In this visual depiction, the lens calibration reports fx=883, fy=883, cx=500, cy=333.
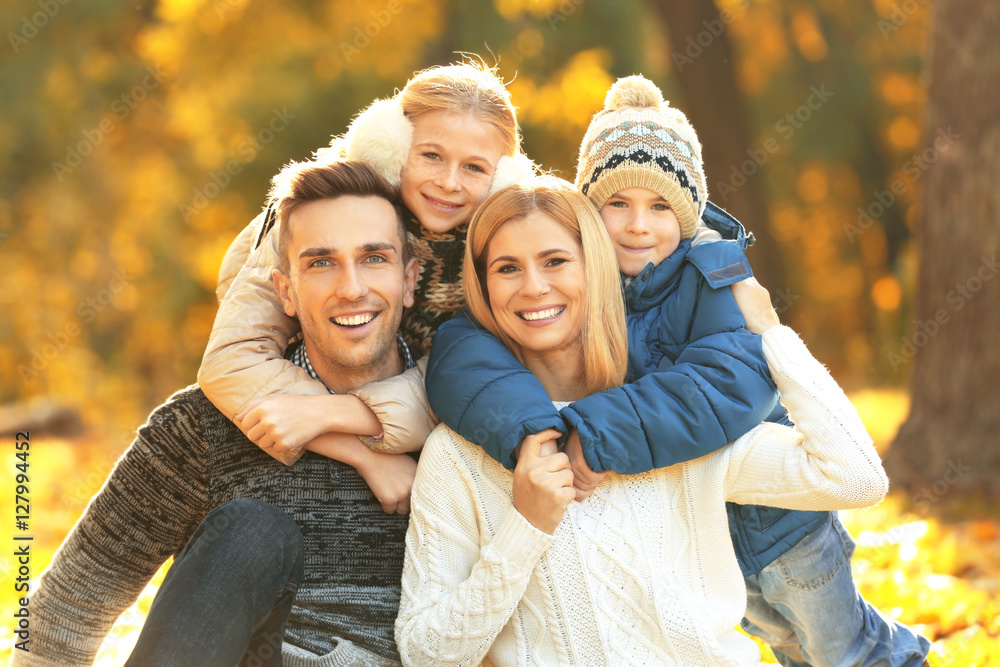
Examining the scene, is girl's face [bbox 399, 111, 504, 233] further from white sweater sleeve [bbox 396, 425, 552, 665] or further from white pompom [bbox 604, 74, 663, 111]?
white sweater sleeve [bbox 396, 425, 552, 665]

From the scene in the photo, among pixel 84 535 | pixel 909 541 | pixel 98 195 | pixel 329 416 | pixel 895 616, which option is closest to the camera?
pixel 329 416

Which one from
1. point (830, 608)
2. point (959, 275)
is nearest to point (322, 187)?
point (830, 608)

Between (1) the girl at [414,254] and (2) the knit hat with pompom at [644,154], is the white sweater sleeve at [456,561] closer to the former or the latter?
(1) the girl at [414,254]

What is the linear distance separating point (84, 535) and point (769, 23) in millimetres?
16567

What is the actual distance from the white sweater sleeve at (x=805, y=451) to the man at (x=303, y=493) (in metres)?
1.00

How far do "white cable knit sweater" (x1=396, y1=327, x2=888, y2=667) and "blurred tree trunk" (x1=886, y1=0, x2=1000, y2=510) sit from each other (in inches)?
134

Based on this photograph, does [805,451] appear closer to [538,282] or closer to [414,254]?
[538,282]

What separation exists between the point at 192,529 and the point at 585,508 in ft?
4.14

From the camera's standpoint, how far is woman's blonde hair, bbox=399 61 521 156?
10.2ft

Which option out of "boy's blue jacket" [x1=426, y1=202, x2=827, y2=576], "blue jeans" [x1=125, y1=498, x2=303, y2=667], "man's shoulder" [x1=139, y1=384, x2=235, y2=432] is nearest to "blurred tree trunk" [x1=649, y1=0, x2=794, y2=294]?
"boy's blue jacket" [x1=426, y1=202, x2=827, y2=576]

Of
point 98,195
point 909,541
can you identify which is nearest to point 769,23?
point 98,195

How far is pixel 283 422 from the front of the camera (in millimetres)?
2533

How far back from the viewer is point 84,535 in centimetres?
277

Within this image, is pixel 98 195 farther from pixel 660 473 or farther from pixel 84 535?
pixel 660 473
